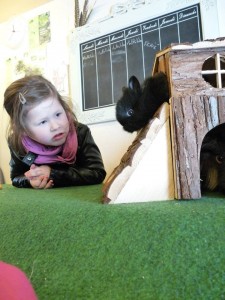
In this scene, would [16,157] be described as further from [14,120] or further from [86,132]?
[86,132]

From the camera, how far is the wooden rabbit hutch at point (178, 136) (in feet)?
1.53

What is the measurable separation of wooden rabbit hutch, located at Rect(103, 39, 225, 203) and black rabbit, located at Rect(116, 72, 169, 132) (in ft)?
0.13

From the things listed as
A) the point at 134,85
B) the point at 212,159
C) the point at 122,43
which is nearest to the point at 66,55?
the point at 122,43

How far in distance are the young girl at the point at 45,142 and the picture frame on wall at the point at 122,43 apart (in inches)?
20.3

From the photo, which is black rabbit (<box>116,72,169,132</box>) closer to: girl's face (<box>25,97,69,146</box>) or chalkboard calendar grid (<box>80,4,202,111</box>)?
girl's face (<box>25,97,69,146</box>)

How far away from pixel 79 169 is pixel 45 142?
152 mm

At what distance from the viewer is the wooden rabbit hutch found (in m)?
0.47

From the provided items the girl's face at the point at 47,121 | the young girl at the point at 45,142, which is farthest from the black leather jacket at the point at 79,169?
the girl's face at the point at 47,121

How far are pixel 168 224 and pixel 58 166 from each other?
0.73 metres

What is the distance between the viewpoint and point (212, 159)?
538 mm

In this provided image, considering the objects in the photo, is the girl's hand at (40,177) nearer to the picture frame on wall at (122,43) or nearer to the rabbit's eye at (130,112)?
the rabbit's eye at (130,112)

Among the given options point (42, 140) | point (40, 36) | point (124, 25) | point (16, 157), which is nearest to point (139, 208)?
point (42, 140)

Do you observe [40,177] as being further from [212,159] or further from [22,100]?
[212,159]

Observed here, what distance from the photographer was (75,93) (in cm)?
166
